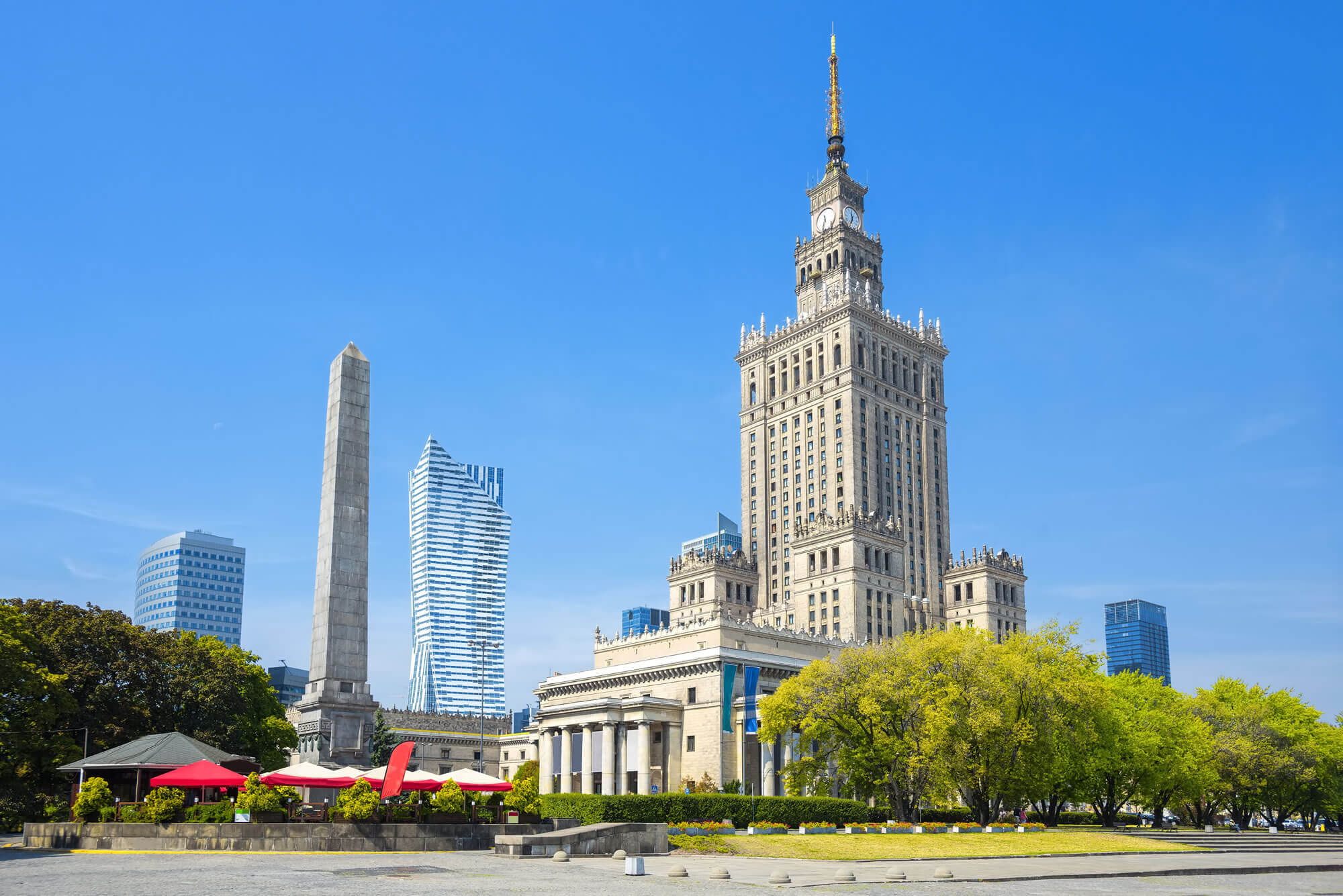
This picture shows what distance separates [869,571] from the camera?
429 ft

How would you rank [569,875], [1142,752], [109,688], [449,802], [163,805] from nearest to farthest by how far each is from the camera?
[569,875] < [163,805] < [449,802] < [109,688] < [1142,752]

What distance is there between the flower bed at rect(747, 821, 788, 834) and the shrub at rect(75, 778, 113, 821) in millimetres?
30509

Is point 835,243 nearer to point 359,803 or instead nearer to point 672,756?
point 672,756

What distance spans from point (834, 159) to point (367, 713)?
132 meters

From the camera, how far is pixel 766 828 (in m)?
59.8

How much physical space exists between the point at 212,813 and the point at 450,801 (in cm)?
926

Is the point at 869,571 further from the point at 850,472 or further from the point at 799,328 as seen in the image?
the point at 799,328

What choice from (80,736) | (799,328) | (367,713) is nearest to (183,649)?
(80,736)

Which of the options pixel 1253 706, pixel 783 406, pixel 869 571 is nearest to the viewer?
pixel 1253 706

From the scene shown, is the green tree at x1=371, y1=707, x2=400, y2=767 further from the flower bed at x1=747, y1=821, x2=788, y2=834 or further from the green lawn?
the green lawn

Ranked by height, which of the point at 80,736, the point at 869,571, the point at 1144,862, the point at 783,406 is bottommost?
the point at 1144,862

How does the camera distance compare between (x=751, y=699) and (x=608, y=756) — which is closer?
(x=751, y=699)

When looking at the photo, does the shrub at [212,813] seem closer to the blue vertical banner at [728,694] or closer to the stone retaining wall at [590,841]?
the stone retaining wall at [590,841]

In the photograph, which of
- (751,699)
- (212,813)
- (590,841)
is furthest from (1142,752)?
(212,813)
